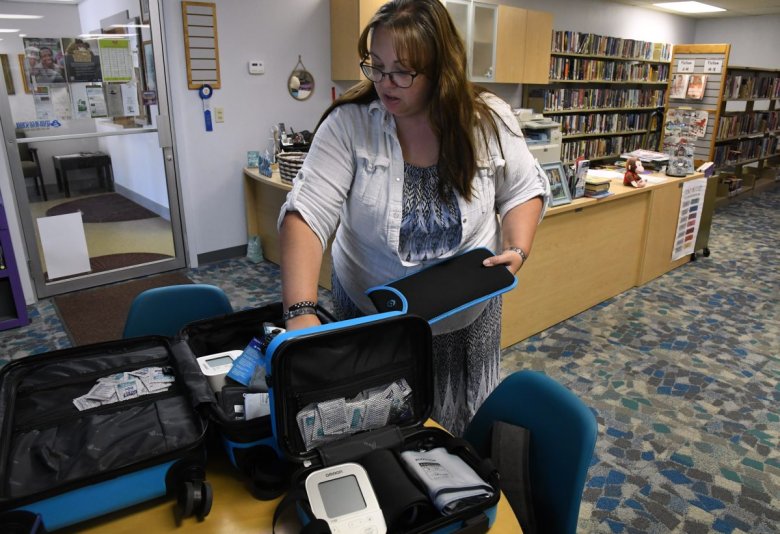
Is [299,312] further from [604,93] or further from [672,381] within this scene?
[604,93]

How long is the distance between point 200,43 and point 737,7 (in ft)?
25.5

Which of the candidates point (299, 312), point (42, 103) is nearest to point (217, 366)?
point (299, 312)

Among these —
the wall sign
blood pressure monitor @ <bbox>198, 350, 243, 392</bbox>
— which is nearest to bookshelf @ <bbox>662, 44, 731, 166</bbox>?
the wall sign

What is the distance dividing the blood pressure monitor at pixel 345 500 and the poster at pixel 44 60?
3.58 m

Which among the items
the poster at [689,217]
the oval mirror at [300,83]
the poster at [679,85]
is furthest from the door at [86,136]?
the poster at [679,85]

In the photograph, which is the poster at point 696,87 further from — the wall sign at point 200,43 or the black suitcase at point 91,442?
the black suitcase at point 91,442

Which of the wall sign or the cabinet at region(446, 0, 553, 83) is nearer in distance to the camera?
the wall sign

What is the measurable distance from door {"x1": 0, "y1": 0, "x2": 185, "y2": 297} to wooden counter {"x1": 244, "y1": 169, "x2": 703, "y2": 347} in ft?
2.37

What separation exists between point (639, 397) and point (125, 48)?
381 centimetres

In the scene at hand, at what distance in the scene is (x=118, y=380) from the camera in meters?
1.08

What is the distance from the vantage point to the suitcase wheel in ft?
2.93

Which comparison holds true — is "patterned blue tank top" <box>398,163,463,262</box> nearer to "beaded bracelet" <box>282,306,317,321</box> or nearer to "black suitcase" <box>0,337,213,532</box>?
"beaded bracelet" <box>282,306,317,321</box>

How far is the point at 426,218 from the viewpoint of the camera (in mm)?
1298

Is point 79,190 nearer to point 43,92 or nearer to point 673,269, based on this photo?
point 43,92
